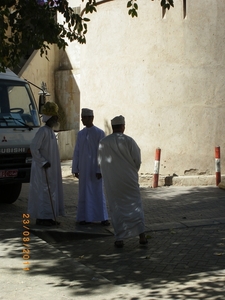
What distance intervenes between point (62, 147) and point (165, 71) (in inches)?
293

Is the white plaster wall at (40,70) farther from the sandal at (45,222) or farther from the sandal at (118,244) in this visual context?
the sandal at (118,244)

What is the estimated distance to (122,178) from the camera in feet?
23.0

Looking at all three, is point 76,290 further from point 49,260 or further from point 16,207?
point 16,207

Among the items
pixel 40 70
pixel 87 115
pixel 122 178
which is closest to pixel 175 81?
pixel 87 115

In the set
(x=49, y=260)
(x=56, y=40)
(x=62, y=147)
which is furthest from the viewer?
(x=62, y=147)

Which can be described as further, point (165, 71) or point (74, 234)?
point (165, 71)

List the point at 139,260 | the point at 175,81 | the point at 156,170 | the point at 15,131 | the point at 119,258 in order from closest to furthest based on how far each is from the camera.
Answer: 1. the point at 139,260
2. the point at 119,258
3. the point at 15,131
4. the point at 156,170
5. the point at 175,81

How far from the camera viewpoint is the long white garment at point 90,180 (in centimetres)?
824

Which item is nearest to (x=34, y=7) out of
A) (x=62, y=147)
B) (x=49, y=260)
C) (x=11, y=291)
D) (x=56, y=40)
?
(x=56, y=40)

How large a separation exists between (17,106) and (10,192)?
1.58 meters

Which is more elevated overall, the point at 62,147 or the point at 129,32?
the point at 129,32

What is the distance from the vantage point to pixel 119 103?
1291 centimetres
